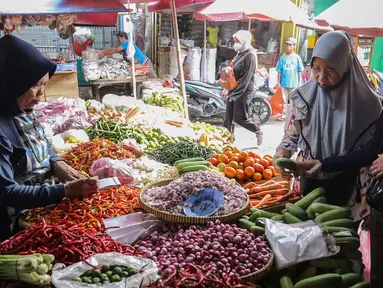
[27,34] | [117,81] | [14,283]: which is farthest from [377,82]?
[27,34]

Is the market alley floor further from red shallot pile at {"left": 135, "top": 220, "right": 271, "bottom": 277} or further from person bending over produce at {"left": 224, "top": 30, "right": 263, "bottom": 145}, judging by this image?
red shallot pile at {"left": 135, "top": 220, "right": 271, "bottom": 277}

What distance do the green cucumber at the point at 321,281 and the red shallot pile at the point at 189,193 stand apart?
2.18 feet

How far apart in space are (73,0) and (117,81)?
3.76m

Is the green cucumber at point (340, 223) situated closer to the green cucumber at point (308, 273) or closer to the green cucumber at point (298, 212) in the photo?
the green cucumber at point (298, 212)

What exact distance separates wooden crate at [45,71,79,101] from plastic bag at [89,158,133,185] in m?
4.26

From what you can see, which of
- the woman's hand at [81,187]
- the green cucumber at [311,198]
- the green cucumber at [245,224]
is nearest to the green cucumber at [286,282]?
the green cucumber at [245,224]

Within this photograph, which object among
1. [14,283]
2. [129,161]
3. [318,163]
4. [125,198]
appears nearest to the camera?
[14,283]

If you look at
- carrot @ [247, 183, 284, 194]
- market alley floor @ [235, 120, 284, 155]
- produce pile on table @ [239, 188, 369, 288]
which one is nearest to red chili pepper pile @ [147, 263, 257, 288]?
produce pile on table @ [239, 188, 369, 288]

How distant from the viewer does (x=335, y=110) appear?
280 cm

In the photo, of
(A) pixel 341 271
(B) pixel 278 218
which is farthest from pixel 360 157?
(A) pixel 341 271

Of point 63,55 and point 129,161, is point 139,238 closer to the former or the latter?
point 129,161

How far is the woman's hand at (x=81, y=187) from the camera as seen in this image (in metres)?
2.55

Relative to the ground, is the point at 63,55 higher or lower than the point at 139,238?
higher

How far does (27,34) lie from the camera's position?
11531 mm
